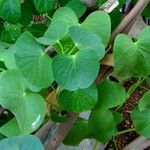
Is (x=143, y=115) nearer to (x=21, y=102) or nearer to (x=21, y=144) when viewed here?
(x=21, y=102)

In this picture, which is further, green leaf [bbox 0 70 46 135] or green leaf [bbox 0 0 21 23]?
green leaf [bbox 0 0 21 23]

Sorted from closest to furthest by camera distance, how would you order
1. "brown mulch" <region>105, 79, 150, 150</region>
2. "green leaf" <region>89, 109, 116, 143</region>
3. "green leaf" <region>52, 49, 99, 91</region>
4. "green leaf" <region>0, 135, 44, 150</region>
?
"green leaf" <region>0, 135, 44, 150</region> < "green leaf" <region>52, 49, 99, 91</region> < "green leaf" <region>89, 109, 116, 143</region> < "brown mulch" <region>105, 79, 150, 150</region>

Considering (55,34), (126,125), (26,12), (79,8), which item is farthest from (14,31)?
(126,125)

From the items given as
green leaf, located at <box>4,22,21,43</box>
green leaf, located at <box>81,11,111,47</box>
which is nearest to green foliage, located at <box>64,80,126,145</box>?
green leaf, located at <box>81,11,111,47</box>

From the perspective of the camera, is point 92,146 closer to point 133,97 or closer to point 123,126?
point 123,126

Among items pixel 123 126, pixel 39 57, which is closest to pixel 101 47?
pixel 39 57

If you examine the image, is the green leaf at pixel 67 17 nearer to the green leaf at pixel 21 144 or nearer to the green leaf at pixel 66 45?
the green leaf at pixel 66 45

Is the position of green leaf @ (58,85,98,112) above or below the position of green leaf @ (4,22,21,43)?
above

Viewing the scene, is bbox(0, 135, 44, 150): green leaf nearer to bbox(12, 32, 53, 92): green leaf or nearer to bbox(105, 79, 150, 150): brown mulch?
bbox(12, 32, 53, 92): green leaf
